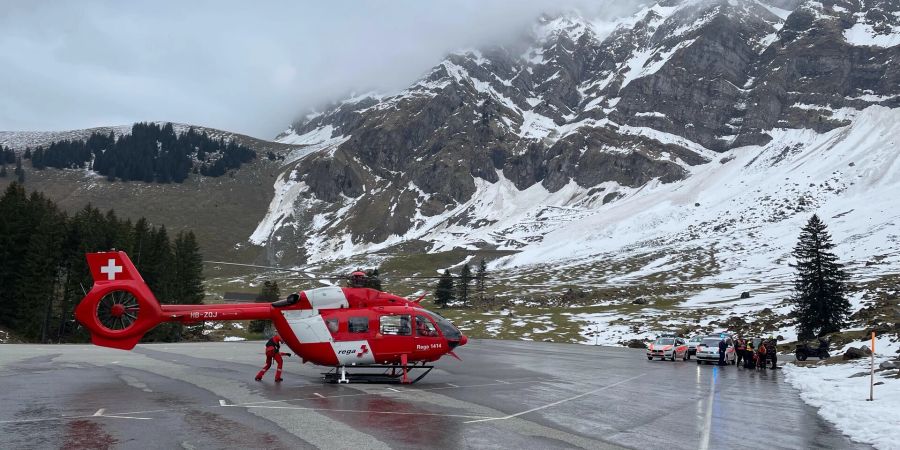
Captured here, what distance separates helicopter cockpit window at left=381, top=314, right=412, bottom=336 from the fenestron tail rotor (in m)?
8.64

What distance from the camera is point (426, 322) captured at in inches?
945

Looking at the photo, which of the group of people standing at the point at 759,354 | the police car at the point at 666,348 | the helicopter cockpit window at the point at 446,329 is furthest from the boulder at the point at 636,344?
the helicopter cockpit window at the point at 446,329

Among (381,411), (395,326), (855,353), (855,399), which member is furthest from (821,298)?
(381,411)

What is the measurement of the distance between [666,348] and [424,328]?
27620 mm

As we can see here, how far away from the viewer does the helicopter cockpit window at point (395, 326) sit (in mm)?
23422

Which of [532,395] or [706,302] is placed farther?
[706,302]

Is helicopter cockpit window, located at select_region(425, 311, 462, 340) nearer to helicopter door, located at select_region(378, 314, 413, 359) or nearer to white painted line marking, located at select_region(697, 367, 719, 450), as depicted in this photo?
helicopter door, located at select_region(378, 314, 413, 359)

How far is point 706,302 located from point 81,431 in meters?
104

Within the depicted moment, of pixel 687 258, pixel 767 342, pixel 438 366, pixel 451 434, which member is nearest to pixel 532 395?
pixel 451 434

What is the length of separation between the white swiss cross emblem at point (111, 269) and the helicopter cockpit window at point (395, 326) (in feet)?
31.5

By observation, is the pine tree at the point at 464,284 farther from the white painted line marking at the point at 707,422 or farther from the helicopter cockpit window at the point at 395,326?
the white painted line marking at the point at 707,422

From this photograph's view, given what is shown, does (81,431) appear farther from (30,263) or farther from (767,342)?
(30,263)

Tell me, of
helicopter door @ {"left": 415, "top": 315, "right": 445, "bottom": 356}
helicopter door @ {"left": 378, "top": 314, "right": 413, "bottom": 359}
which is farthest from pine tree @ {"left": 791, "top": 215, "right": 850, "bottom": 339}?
helicopter door @ {"left": 378, "top": 314, "right": 413, "bottom": 359}

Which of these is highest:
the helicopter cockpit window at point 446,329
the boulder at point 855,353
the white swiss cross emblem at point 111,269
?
the white swiss cross emblem at point 111,269
